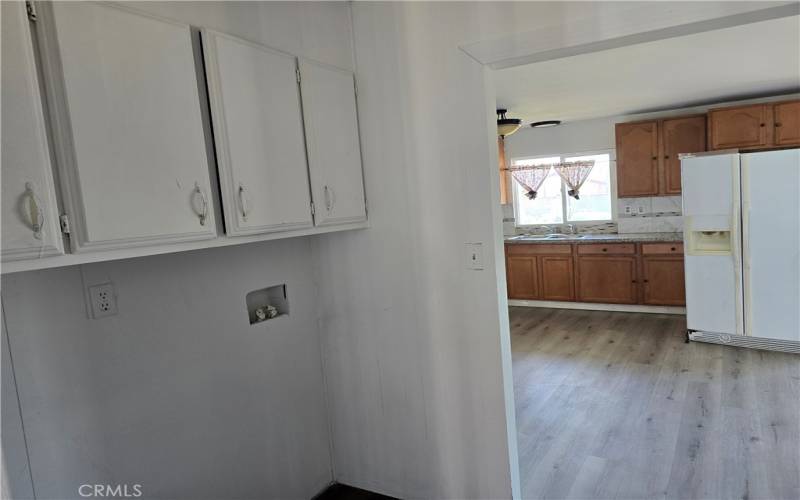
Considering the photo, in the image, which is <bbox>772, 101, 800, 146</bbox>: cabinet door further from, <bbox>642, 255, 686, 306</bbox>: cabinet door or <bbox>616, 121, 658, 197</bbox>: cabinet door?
<bbox>642, 255, 686, 306</bbox>: cabinet door

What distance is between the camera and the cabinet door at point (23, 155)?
1078mm

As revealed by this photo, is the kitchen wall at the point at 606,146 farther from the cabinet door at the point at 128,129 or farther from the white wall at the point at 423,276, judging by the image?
the cabinet door at the point at 128,129

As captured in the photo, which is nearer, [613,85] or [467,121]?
[467,121]

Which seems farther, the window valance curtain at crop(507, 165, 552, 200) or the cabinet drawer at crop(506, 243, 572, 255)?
the window valance curtain at crop(507, 165, 552, 200)

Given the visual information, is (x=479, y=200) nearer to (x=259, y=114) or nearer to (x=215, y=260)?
(x=259, y=114)

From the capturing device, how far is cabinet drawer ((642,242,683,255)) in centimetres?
517

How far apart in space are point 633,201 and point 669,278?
104cm

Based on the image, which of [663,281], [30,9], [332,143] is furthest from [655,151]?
[30,9]

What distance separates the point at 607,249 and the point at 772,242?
1.69 metres

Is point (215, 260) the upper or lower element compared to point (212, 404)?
upper

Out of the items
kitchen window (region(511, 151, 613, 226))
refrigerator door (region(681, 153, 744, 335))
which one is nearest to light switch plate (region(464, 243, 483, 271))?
refrigerator door (region(681, 153, 744, 335))

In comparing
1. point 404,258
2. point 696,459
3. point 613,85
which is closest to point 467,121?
point 404,258

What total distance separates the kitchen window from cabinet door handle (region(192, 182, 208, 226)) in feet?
17.8

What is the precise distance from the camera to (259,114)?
1716mm
